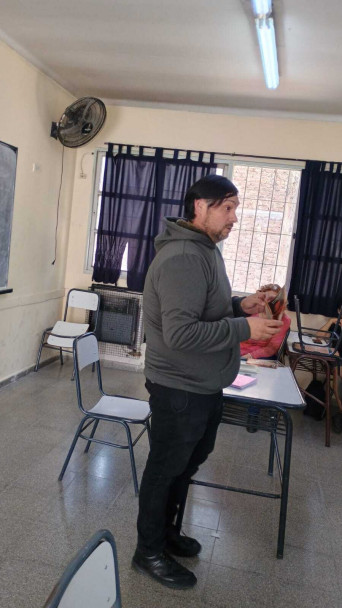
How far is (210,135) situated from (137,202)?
97 centimetres

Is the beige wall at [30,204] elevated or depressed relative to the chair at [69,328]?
elevated

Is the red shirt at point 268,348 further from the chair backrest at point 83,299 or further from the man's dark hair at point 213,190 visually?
the man's dark hair at point 213,190

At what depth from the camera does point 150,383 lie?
177 centimetres

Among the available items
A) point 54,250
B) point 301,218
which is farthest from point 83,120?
point 301,218

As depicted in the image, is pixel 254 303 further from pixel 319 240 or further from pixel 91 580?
pixel 319 240

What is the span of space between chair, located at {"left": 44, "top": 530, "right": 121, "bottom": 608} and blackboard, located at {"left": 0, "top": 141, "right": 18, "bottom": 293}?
3.21 metres

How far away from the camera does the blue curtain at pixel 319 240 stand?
14.6 feet

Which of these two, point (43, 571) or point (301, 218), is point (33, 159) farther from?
point (43, 571)

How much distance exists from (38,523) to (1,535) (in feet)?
0.57

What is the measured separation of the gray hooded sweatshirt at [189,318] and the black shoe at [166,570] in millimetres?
740

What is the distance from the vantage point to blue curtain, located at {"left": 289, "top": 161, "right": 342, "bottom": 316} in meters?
4.44

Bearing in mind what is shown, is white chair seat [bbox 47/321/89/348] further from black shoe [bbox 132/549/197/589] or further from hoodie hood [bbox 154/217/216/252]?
hoodie hood [bbox 154/217/216/252]

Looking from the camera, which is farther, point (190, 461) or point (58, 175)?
point (58, 175)

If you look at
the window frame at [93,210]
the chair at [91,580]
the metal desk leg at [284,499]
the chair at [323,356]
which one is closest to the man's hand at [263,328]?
the metal desk leg at [284,499]
